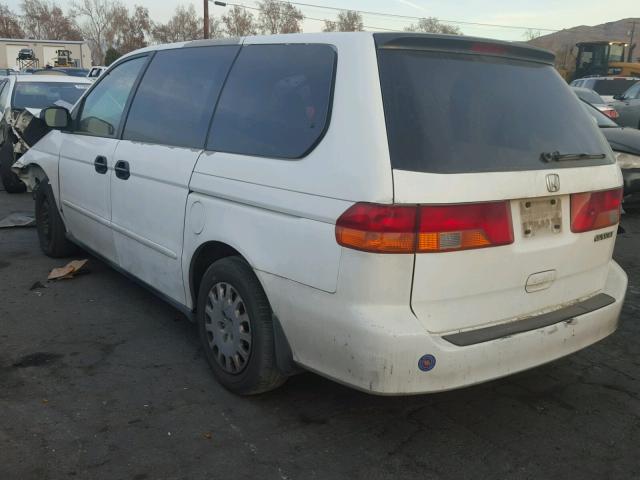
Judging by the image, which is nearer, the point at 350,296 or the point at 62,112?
the point at 350,296

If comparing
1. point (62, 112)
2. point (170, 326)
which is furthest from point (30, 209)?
point (170, 326)

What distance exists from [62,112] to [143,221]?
1605 mm

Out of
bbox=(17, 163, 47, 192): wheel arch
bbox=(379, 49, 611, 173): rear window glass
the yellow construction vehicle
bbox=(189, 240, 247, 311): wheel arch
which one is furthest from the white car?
the yellow construction vehicle

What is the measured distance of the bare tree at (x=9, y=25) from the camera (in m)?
77.9

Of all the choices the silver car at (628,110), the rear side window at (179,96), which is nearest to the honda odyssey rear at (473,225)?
the rear side window at (179,96)

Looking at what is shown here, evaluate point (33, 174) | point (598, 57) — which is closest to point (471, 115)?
point (33, 174)

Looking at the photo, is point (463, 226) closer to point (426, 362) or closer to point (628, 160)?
point (426, 362)

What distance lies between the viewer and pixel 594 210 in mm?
2965

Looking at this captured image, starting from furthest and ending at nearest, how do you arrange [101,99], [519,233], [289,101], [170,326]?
[101,99], [170,326], [289,101], [519,233]

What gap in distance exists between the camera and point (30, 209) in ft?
26.8

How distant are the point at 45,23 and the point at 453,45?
90990 mm

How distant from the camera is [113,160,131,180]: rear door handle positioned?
4000mm

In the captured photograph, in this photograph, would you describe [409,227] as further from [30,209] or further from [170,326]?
[30,209]

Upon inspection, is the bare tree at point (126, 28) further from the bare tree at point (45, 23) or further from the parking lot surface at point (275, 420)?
the parking lot surface at point (275, 420)
